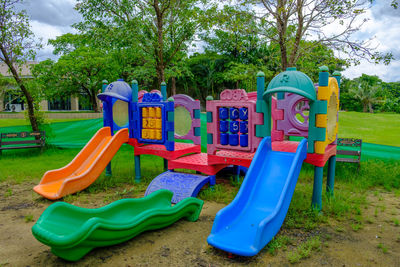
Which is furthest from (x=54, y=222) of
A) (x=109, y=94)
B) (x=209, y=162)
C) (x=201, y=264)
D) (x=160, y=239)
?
(x=109, y=94)

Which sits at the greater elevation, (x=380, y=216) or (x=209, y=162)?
(x=209, y=162)

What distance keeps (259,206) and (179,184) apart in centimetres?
201

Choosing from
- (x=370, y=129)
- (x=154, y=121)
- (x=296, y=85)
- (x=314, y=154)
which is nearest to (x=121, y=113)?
(x=154, y=121)

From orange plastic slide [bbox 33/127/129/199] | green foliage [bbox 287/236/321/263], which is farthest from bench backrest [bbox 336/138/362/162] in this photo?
orange plastic slide [bbox 33/127/129/199]

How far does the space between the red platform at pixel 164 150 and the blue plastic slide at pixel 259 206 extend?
92.0 inches

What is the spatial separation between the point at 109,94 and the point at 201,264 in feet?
15.0

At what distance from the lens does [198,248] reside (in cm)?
382

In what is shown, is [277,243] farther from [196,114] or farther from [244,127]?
[196,114]

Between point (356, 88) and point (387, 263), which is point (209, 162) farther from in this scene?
point (356, 88)

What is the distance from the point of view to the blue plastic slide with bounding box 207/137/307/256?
11.5 ft

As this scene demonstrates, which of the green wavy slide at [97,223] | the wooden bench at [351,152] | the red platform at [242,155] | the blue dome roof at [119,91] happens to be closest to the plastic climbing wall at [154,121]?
the blue dome roof at [119,91]

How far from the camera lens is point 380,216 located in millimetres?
4887

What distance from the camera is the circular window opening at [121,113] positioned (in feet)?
25.1

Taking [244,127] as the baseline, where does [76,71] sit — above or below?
above
